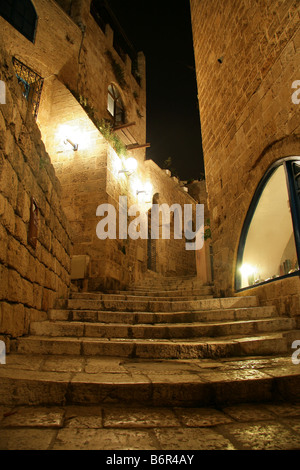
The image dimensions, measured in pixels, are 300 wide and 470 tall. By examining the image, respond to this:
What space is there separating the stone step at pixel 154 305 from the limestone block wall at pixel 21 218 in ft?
1.56

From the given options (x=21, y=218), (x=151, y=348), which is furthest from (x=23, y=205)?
(x=151, y=348)

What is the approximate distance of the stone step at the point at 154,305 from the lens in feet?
13.7

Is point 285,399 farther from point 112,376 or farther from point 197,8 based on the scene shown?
point 197,8

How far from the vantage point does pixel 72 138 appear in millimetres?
8031

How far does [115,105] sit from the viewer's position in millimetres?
12570

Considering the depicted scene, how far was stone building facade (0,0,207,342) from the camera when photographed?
8.42 ft

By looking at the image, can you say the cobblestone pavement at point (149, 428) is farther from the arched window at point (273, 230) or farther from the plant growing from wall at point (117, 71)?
the plant growing from wall at point (117, 71)

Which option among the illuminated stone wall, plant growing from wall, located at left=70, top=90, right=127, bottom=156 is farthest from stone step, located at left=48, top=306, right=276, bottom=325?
plant growing from wall, located at left=70, top=90, right=127, bottom=156

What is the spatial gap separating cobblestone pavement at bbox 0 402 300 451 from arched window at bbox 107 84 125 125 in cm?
1225

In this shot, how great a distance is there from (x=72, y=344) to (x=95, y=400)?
3.19 ft

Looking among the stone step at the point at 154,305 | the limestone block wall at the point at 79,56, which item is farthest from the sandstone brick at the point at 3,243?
the limestone block wall at the point at 79,56

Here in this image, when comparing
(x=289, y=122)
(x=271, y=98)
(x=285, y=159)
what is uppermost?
(x=271, y=98)

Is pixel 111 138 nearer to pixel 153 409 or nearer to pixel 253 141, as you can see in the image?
pixel 253 141

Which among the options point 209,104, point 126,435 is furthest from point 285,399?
point 209,104
